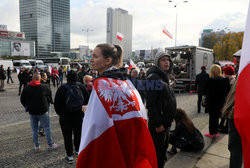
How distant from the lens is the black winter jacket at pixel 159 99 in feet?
8.69

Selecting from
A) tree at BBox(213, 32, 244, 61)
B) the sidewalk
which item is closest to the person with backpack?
the sidewalk

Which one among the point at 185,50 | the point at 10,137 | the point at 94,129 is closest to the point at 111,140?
the point at 94,129

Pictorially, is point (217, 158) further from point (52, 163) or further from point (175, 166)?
point (52, 163)

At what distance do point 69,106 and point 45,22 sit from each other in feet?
387

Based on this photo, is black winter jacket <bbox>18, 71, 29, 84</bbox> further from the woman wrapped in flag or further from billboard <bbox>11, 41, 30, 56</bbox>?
billboard <bbox>11, 41, 30, 56</bbox>

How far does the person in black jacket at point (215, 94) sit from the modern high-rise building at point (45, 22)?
113803 mm

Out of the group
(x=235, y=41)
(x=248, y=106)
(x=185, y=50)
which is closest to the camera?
(x=248, y=106)

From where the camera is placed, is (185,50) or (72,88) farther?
(185,50)

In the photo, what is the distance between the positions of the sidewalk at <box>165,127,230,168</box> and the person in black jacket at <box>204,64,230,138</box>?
0.62 meters

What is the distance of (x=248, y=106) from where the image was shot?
3.43 ft

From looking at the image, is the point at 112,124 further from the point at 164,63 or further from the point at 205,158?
the point at 205,158

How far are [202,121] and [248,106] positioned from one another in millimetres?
6016

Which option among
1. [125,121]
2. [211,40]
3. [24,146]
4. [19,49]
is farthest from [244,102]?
[19,49]

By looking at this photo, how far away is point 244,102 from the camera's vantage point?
42.7 inches
